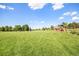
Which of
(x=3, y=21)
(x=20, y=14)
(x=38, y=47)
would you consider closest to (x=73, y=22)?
(x=38, y=47)

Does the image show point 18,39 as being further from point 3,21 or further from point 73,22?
point 73,22

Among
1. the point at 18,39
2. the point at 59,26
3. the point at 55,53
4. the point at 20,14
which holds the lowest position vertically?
the point at 55,53

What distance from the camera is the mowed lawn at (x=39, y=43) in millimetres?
1934

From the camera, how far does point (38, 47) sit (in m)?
1.96

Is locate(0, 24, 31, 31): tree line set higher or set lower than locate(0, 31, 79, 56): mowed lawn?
higher

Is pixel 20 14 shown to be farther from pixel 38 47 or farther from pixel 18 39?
pixel 38 47

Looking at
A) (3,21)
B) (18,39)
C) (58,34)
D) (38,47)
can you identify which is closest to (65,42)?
(58,34)

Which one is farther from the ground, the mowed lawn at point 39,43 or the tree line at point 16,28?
the tree line at point 16,28

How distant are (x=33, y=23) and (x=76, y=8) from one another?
1.65 feet

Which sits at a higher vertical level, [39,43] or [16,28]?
[16,28]

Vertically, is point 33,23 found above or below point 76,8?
below

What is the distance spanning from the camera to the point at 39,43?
199 centimetres

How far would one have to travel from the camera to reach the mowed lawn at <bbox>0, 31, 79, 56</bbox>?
6.34 feet

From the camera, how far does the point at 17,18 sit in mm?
2006
